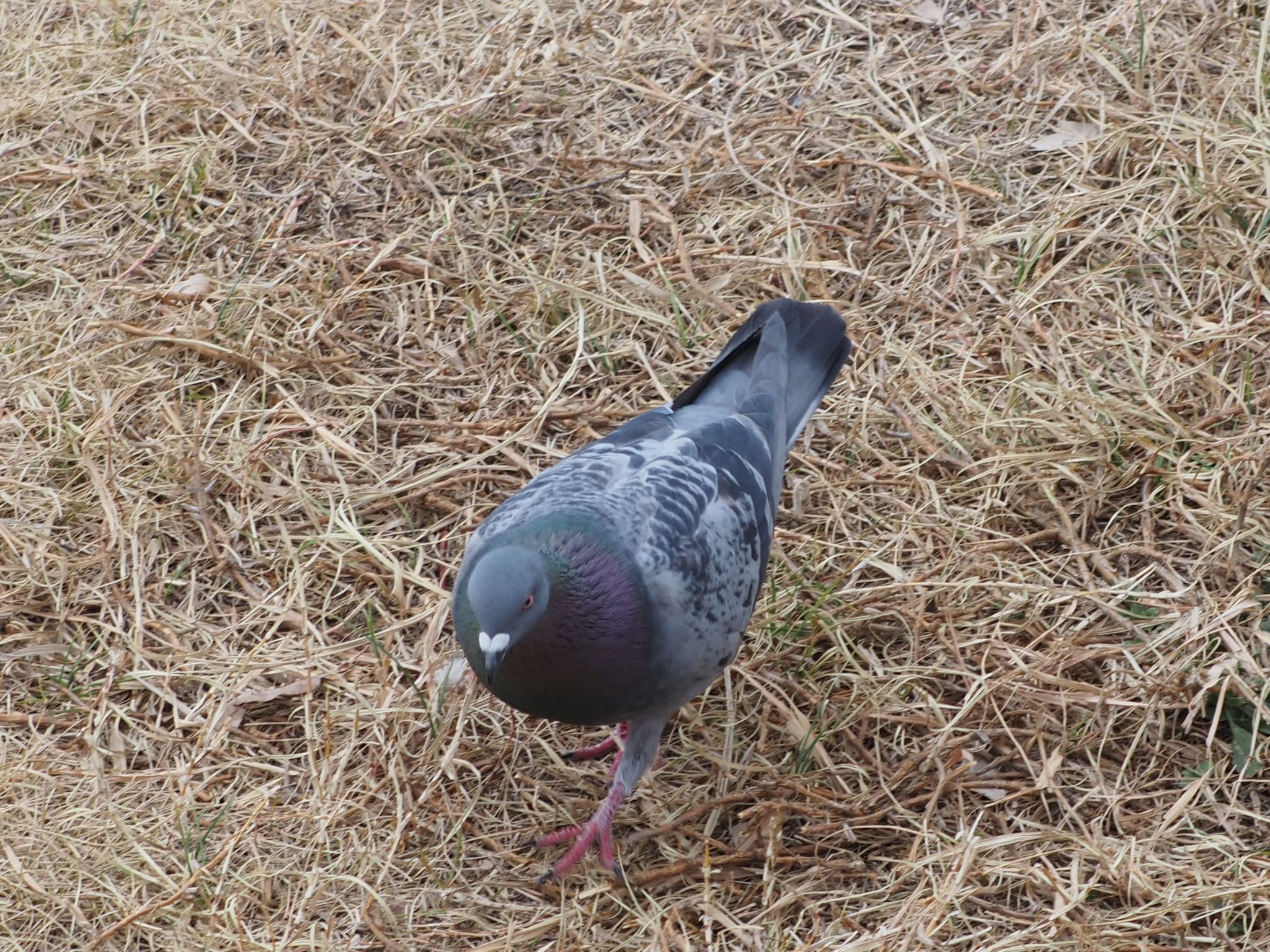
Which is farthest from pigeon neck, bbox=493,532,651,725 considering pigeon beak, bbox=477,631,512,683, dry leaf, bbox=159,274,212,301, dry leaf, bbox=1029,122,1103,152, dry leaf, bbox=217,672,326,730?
dry leaf, bbox=1029,122,1103,152

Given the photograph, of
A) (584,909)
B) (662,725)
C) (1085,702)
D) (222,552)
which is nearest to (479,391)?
(222,552)

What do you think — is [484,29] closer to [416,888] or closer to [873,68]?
[873,68]

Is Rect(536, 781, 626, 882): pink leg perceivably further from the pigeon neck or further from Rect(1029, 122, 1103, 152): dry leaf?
Rect(1029, 122, 1103, 152): dry leaf

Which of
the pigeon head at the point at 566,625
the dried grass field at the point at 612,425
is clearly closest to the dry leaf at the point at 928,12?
the dried grass field at the point at 612,425

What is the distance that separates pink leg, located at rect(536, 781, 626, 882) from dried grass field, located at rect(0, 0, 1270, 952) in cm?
7

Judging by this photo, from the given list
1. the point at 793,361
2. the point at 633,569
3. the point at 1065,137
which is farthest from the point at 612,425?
the point at 1065,137

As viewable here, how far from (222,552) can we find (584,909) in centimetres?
187

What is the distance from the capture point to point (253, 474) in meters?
4.92

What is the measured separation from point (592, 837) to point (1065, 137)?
3.71 meters

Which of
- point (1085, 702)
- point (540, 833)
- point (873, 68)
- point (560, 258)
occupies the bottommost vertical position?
point (540, 833)

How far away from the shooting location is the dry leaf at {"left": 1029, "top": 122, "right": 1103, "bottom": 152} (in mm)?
5746

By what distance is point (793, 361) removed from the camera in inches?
183

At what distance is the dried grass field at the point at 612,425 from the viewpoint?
3830mm

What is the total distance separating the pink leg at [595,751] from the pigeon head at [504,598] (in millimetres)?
973
